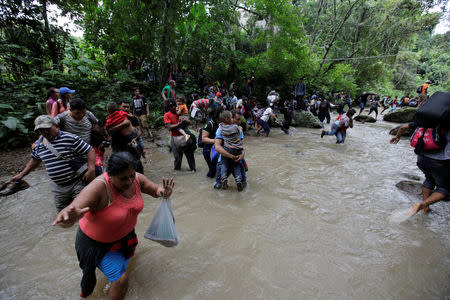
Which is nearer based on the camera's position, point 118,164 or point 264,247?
point 118,164

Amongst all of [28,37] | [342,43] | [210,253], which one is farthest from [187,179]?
[342,43]

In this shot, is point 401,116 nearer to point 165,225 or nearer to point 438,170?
point 438,170

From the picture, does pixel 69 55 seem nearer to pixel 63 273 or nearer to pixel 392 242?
pixel 63 273

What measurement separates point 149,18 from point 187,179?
7.79 meters

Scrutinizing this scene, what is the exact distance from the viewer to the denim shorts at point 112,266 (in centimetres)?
175

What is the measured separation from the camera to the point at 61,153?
2.50m

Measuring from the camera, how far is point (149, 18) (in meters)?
9.07

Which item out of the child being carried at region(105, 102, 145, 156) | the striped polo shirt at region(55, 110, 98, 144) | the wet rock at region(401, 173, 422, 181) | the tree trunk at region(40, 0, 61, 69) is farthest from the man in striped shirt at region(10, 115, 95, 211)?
the tree trunk at region(40, 0, 61, 69)

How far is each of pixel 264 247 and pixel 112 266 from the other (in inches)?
68.5

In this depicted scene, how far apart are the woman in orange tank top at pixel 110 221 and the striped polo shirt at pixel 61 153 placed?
115 cm

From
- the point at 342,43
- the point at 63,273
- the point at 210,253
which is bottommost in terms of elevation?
the point at 63,273

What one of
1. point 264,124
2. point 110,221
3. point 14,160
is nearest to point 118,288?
point 110,221

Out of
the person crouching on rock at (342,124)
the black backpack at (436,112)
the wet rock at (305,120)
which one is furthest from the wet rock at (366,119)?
the black backpack at (436,112)

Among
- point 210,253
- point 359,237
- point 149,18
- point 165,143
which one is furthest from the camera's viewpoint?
point 149,18
